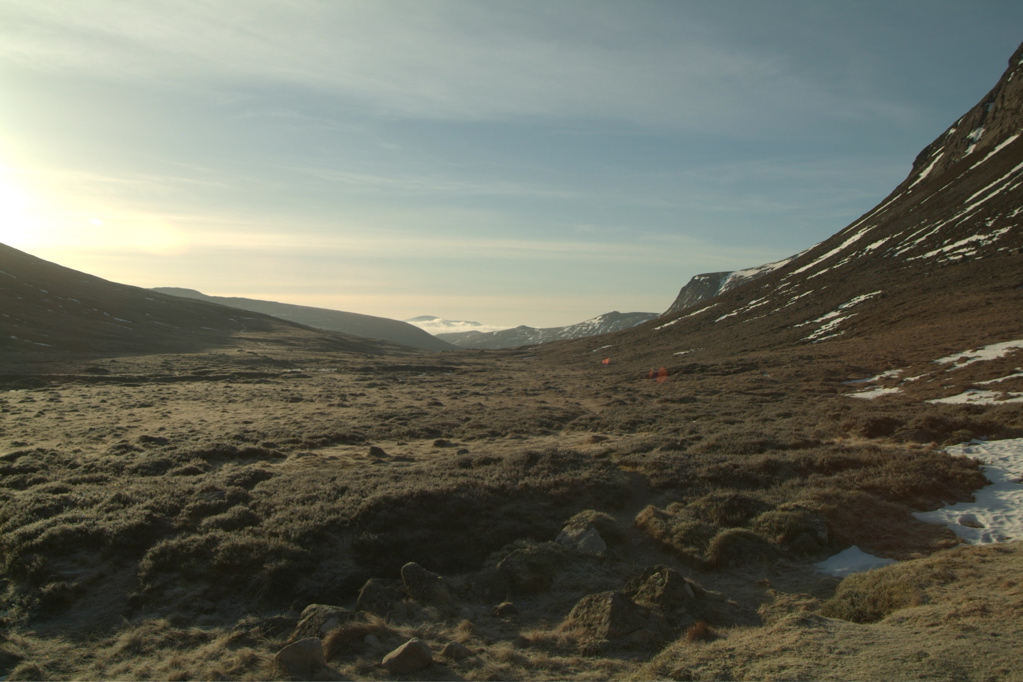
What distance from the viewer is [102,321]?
90.1m

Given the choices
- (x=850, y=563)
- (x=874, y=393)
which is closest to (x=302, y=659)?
(x=850, y=563)

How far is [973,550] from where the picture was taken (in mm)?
10922

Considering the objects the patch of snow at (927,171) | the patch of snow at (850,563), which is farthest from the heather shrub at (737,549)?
the patch of snow at (927,171)

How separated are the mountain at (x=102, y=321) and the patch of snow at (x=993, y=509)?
69.9 meters

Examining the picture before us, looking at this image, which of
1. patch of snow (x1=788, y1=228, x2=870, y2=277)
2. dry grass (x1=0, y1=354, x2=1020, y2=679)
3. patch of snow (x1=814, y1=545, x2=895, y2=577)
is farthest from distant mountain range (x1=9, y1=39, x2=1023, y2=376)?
patch of snow (x1=814, y1=545, x2=895, y2=577)

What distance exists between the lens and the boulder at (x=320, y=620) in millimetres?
9400

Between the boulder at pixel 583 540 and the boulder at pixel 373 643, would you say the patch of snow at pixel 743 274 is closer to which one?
the boulder at pixel 583 540

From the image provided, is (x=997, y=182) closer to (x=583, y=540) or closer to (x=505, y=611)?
(x=583, y=540)

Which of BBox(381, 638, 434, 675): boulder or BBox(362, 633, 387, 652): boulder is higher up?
BBox(381, 638, 434, 675): boulder

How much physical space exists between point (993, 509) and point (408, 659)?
13.8 m

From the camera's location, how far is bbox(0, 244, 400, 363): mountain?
223ft

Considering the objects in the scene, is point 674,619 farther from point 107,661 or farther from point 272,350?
point 272,350

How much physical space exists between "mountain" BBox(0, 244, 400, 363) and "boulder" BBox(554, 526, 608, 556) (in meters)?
62.6

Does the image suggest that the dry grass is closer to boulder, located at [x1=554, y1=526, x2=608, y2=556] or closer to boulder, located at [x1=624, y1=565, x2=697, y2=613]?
boulder, located at [x1=624, y1=565, x2=697, y2=613]
